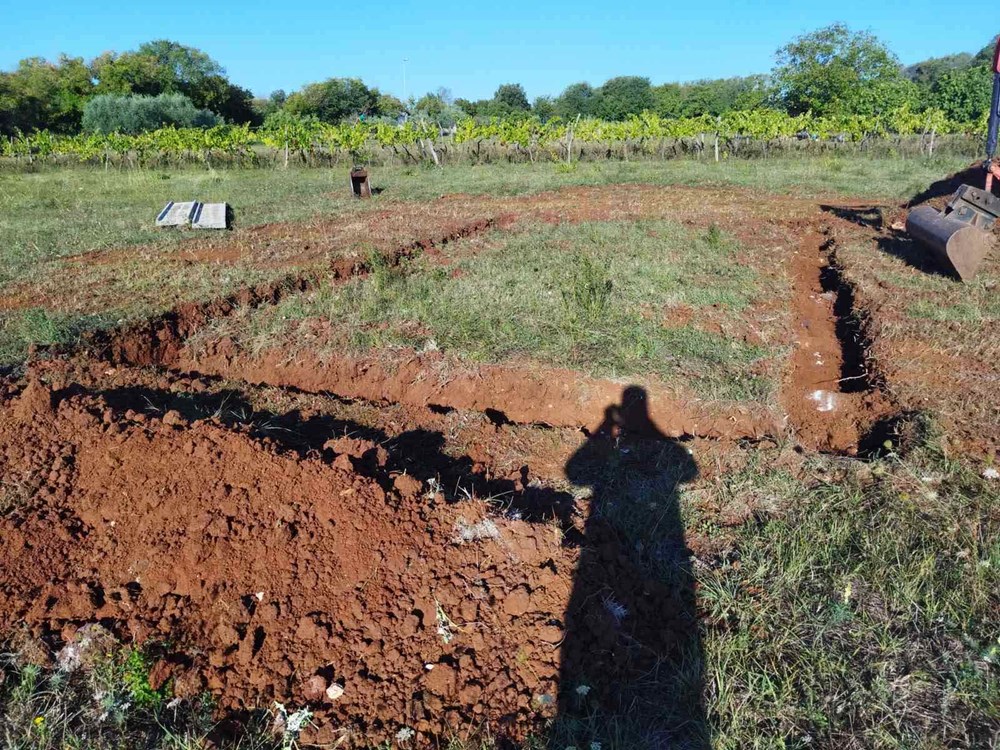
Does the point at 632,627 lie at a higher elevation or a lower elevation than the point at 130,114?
lower

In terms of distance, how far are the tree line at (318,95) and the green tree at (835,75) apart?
0.17ft

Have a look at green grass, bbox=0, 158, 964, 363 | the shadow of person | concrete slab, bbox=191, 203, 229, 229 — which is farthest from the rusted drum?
the shadow of person

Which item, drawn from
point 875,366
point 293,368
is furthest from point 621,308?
point 293,368

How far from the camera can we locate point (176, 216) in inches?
456

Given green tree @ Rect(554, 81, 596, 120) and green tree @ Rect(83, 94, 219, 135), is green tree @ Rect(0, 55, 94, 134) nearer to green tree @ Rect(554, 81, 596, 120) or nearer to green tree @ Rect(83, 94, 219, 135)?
green tree @ Rect(83, 94, 219, 135)

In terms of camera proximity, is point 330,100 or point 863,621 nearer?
point 863,621

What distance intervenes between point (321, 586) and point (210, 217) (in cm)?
1053

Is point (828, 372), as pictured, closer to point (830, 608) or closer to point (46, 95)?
point (830, 608)

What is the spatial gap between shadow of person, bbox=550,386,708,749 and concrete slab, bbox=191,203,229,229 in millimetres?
9768

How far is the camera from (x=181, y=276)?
8141 millimetres

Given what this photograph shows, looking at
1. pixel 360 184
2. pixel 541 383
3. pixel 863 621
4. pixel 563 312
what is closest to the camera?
pixel 863 621

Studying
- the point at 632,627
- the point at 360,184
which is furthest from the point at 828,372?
the point at 360,184

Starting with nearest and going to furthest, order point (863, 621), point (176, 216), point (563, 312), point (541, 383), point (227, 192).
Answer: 1. point (863, 621)
2. point (541, 383)
3. point (563, 312)
4. point (176, 216)
5. point (227, 192)

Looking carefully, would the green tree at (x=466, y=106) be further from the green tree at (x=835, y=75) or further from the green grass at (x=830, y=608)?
the green grass at (x=830, y=608)
